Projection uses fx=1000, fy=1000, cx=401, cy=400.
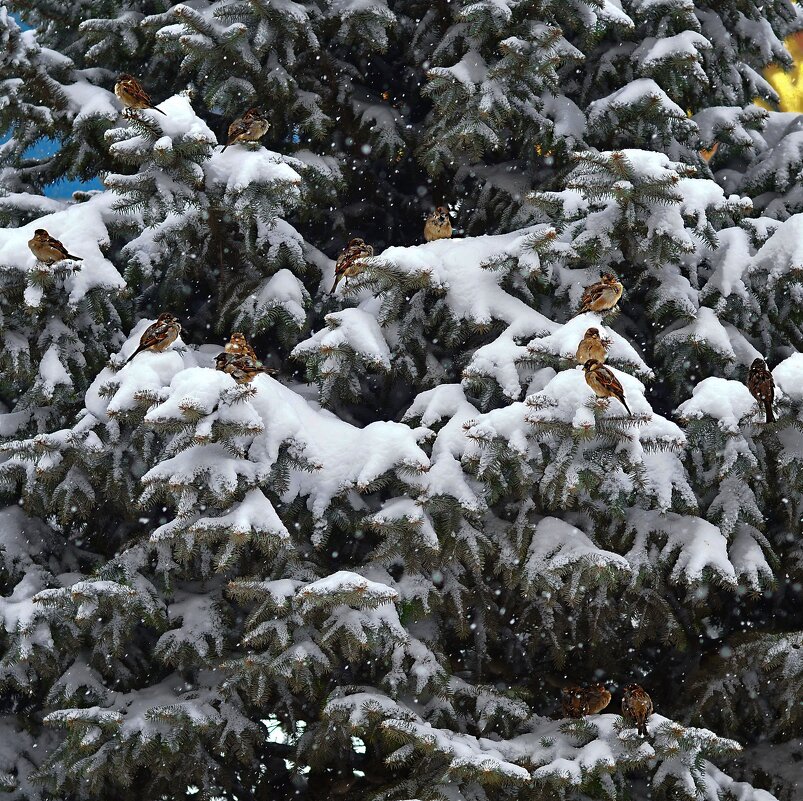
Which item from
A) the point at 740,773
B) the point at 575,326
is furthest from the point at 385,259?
the point at 740,773

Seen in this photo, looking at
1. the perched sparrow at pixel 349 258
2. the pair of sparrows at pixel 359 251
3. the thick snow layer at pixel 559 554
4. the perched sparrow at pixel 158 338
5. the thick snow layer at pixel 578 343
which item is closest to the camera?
the thick snow layer at pixel 559 554

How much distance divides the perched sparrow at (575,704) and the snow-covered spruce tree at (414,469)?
0.10 meters

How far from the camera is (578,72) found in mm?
6066

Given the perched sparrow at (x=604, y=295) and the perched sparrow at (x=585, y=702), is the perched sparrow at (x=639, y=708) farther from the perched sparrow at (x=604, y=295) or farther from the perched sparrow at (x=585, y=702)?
the perched sparrow at (x=604, y=295)

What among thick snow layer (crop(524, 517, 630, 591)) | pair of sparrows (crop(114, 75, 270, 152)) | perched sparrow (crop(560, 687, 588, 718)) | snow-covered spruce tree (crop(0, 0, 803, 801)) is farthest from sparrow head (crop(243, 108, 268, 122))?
perched sparrow (crop(560, 687, 588, 718))

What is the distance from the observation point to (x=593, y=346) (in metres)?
3.95

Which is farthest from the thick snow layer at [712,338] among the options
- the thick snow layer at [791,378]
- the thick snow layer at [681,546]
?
the thick snow layer at [681,546]

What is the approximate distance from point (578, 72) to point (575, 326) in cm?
254

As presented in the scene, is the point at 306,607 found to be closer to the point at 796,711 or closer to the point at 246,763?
the point at 246,763

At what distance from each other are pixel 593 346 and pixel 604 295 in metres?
0.53

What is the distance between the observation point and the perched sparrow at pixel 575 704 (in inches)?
186

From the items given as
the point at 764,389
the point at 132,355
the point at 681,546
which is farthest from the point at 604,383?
the point at 132,355

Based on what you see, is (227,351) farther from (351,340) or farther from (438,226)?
(438,226)

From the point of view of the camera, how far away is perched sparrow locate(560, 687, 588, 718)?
4.72 m
